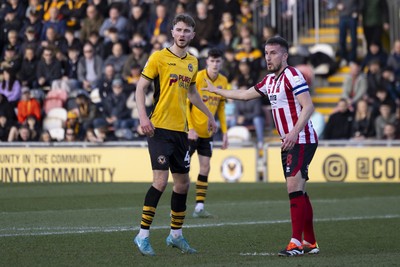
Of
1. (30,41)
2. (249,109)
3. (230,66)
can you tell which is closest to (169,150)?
(249,109)

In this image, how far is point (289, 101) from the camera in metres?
10.0

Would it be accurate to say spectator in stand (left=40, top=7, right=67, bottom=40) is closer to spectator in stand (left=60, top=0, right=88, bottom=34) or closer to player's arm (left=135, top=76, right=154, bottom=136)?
spectator in stand (left=60, top=0, right=88, bottom=34)

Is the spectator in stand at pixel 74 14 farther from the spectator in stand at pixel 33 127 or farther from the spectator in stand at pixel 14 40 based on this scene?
the spectator in stand at pixel 33 127

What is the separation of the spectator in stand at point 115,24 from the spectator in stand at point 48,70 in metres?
1.56

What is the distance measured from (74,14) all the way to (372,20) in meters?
8.74

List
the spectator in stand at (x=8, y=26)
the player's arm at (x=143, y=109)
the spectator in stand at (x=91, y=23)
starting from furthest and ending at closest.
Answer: the spectator in stand at (x=8, y=26) < the spectator in stand at (x=91, y=23) < the player's arm at (x=143, y=109)

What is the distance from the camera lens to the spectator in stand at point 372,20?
2577cm

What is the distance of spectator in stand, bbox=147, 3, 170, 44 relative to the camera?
2742 centimetres

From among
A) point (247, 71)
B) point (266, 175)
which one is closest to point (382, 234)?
point (266, 175)

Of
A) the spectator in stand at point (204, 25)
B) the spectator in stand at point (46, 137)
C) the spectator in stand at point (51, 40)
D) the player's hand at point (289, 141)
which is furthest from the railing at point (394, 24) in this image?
the player's hand at point (289, 141)

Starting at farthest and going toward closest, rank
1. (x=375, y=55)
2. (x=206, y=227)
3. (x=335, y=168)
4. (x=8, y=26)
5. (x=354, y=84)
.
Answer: (x=8, y=26)
(x=375, y=55)
(x=354, y=84)
(x=335, y=168)
(x=206, y=227)

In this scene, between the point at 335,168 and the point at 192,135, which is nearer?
the point at 192,135

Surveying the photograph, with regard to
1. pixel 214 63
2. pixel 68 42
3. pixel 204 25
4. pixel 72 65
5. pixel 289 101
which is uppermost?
pixel 204 25

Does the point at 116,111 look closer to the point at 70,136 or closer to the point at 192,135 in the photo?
the point at 70,136
